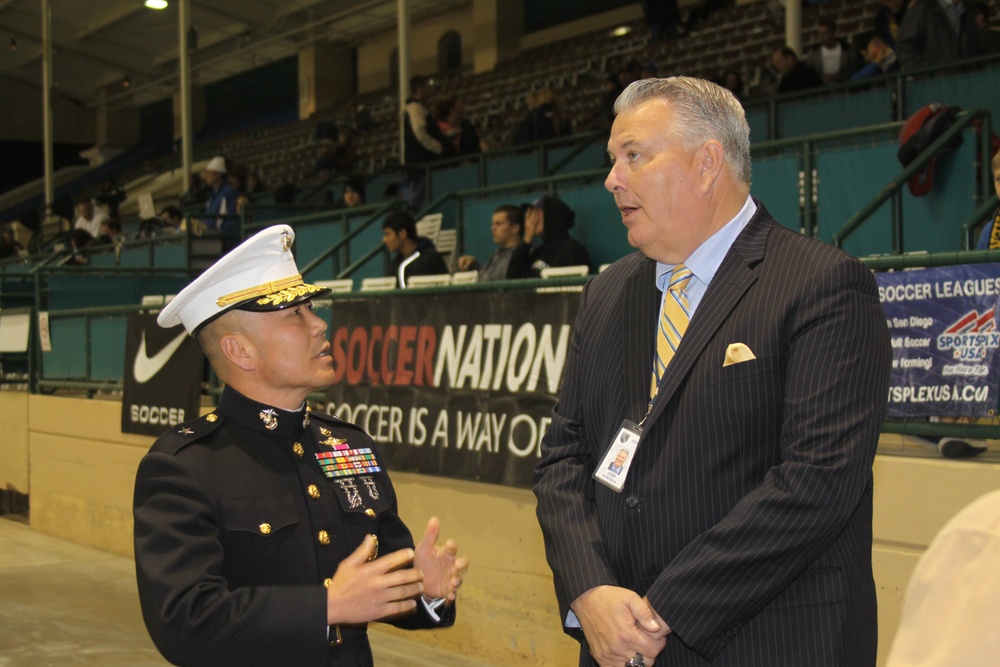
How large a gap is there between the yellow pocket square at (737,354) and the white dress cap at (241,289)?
94cm

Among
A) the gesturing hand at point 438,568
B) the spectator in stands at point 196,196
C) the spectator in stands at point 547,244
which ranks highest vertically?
the spectator in stands at point 196,196

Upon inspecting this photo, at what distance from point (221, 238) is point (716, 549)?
12.4 meters

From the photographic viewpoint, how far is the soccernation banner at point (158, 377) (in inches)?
305

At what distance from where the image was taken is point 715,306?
2158 millimetres

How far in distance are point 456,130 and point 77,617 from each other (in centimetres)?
762

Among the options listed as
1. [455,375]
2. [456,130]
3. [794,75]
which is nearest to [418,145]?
[456,130]

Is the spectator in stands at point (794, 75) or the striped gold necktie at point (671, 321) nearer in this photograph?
the striped gold necktie at point (671, 321)

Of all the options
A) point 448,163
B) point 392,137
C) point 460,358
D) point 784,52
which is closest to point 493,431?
point 460,358

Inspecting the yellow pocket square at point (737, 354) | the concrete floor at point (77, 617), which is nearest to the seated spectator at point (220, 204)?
the concrete floor at point (77, 617)

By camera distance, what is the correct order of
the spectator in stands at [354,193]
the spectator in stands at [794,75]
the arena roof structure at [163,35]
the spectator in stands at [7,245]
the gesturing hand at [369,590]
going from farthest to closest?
1. the arena roof structure at [163,35]
2. the spectator in stands at [7,245]
3. the spectator in stands at [354,193]
4. the spectator in stands at [794,75]
5. the gesturing hand at [369,590]

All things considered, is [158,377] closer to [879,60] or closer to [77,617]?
[77,617]

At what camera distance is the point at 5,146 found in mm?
33062

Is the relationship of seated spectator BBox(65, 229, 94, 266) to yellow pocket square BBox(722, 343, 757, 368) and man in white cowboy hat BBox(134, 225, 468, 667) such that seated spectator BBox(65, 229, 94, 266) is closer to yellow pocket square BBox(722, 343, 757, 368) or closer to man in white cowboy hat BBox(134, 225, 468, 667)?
man in white cowboy hat BBox(134, 225, 468, 667)

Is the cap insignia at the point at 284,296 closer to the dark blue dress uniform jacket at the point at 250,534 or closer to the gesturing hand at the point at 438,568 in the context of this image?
the dark blue dress uniform jacket at the point at 250,534
